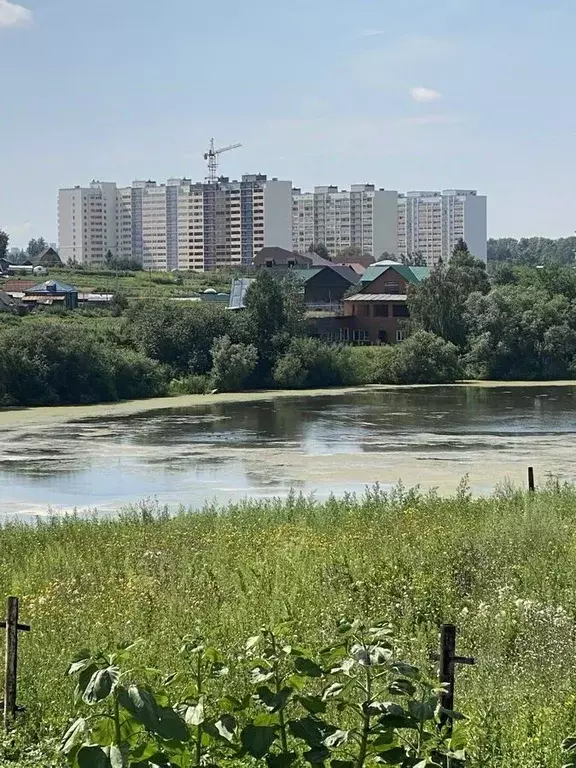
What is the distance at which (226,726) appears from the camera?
4.49m

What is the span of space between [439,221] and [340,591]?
144 metres

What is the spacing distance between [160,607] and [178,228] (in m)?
127

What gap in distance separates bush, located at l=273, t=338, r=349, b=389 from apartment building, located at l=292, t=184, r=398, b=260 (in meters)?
95.1

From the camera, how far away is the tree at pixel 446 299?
5275 cm

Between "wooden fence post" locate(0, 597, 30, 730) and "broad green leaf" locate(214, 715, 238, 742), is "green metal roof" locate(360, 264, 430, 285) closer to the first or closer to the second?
"wooden fence post" locate(0, 597, 30, 730)

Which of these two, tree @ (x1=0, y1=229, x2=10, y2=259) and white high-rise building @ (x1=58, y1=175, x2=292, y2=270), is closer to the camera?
tree @ (x1=0, y1=229, x2=10, y2=259)

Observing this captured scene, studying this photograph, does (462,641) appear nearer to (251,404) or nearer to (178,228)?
(251,404)

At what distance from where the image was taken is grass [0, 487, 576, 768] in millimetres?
6656

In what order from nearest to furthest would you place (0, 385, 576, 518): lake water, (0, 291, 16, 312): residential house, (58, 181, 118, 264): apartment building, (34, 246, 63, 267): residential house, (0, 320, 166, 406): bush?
(0, 385, 576, 518): lake water < (0, 320, 166, 406): bush < (0, 291, 16, 312): residential house < (34, 246, 63, 267): residential house < (58, 181, 118, 264): apartment building

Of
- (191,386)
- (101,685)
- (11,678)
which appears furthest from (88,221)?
(101,685)

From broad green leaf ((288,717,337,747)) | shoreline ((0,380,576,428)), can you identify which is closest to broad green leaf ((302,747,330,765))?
broad green leaf ((288,717,337,747))

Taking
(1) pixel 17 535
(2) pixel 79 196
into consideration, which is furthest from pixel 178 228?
(1) pixel 17 535

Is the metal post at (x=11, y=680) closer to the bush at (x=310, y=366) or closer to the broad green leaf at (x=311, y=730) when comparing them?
the broad green leaf at (x=311, y=730)

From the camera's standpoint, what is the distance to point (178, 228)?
441ft
